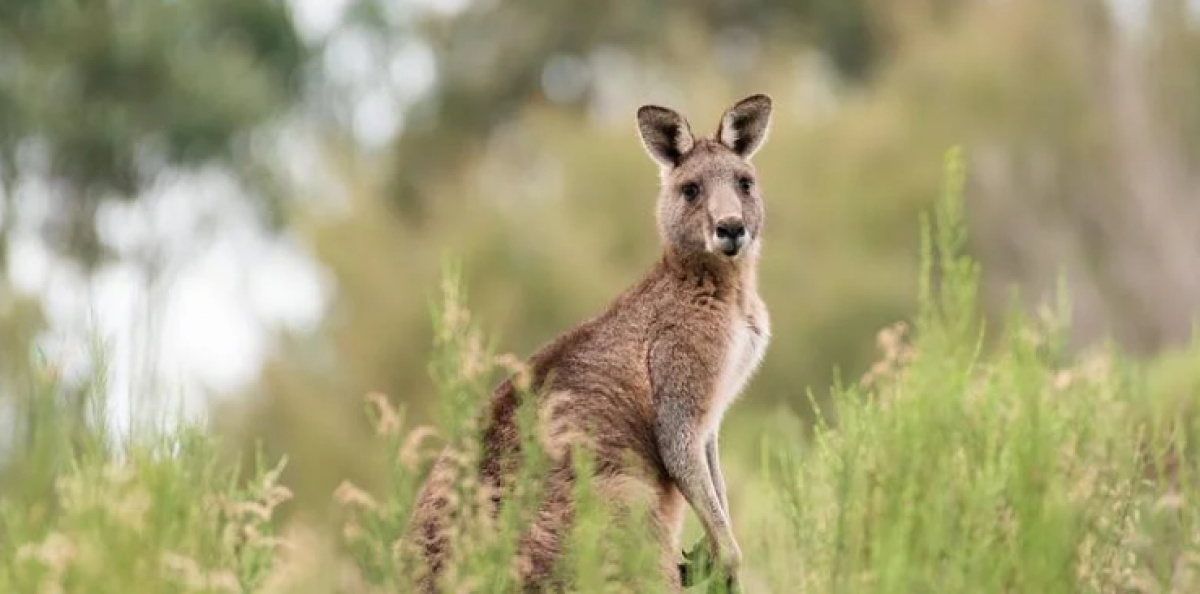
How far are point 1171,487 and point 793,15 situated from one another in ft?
124

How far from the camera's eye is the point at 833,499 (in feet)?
21.3

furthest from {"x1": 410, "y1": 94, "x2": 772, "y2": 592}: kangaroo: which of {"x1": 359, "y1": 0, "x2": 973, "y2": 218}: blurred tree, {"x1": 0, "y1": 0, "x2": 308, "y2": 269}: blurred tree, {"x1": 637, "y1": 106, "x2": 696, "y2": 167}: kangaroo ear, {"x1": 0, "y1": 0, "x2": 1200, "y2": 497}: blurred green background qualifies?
{"x1": 359, "y1": 0, "x2": 973, "y2": 218}: blurred tree

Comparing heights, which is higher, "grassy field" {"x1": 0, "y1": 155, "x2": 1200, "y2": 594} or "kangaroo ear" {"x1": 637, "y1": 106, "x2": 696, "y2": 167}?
"kangaroo ear" {"x1": 637, "y1": 106, "x2": 696, "y2": 167}

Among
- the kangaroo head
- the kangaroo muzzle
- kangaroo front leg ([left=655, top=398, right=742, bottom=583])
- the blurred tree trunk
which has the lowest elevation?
kangaroo front leg ([left=655, top=398, right=742, bottom=583])

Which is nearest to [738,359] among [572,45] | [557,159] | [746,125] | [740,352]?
[740,352]

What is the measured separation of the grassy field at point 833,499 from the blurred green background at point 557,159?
18351 mm

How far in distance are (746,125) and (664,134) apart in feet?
0.91

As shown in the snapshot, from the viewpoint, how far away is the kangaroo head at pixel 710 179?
7.85 m

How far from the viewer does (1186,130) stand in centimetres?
3444

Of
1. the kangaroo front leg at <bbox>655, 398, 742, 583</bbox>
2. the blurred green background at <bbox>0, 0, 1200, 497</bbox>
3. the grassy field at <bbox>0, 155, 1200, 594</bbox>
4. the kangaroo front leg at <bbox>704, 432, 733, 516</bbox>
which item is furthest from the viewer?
the blurred green background at <bbox>0, 0, 1200, 497</bbox>

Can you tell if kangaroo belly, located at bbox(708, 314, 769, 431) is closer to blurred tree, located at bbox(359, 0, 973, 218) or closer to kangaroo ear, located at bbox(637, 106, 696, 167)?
kangaroo ear, located at bbox(637, 106, 696, 167)

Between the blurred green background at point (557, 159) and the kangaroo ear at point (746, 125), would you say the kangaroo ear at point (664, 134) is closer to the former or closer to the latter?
the kangaroo ear at point (746, 125)

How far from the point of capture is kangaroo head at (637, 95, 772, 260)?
785 cm

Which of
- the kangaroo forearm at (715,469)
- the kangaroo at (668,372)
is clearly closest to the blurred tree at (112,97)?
the kangaroo at (668,372)
